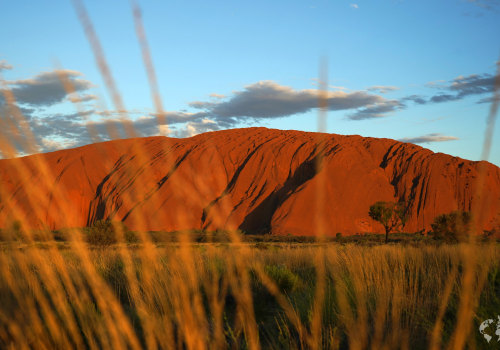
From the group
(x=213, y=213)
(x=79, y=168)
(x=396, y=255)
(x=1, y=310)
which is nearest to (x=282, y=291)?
(x=396, y=255)

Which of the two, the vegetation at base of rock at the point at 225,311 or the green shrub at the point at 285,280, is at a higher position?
the vegetation at base of rock at the point at 225,311

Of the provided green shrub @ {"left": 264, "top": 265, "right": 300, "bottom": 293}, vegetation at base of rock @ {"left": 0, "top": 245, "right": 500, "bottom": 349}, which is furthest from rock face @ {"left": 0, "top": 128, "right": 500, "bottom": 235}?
vegetation at base of rock @ {"left": 0, "top": 245, "right": 500, "bottom": 349}

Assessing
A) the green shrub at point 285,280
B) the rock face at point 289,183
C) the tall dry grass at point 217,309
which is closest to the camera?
the tall dry grass at point 217,309

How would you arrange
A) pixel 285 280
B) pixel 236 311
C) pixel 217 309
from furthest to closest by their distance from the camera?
pixel 285 280, pixel 236 311, pixel 217 309

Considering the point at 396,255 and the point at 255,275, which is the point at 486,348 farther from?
the point at 396,255

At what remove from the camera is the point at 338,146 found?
6394 centimetres

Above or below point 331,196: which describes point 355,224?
below

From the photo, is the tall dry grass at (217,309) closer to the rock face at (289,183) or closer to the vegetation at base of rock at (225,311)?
the vegetation at base of rock at (225,311)

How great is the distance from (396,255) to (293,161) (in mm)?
55814

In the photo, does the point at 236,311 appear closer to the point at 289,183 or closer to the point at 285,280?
the point at 285,280

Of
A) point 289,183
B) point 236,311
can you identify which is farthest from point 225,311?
point 289,183

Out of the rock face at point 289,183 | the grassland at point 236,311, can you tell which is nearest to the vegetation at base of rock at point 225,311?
the grassland at point 236,311

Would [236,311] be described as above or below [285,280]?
above

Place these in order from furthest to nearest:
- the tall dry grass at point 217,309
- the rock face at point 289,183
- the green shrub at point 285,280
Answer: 1. the rock face at point 289,183
2. the green shrub at point 285,280
3. the tall dry grass at point 217,309
